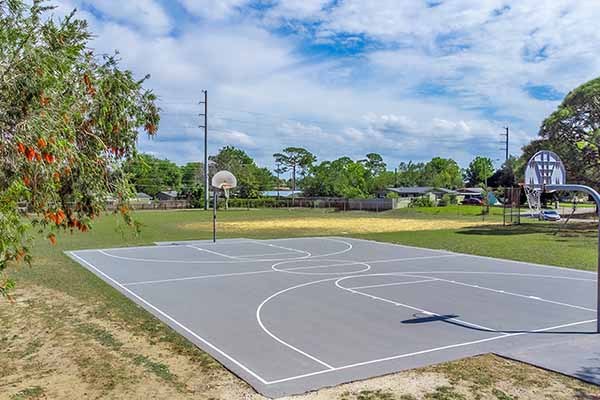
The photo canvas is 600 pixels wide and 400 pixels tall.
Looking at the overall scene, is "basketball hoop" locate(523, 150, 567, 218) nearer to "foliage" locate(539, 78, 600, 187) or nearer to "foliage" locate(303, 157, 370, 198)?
"foliage" locate(539, 78, 600, 187)

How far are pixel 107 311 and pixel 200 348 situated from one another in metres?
3.05

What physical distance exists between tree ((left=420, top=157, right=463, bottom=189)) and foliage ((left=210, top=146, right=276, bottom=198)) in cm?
2614

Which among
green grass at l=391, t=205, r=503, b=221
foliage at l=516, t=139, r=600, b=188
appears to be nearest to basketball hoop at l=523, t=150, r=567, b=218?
foliage at l=516, t=139, r=600, b=188

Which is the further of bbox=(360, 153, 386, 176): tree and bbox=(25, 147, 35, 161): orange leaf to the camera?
bbox=(360, 153, 386, 176): tree

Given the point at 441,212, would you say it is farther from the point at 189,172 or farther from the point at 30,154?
the point at 189,172

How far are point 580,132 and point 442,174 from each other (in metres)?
58.5

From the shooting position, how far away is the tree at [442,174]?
83750 mm

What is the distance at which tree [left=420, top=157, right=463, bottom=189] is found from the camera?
83.8 m

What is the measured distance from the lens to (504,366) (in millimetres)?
6090

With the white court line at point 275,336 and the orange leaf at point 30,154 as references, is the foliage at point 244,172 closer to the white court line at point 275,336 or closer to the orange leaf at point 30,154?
the white court line at point 275,336

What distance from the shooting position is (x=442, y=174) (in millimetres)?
84875

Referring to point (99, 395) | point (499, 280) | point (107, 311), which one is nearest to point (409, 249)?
point (499, 280)

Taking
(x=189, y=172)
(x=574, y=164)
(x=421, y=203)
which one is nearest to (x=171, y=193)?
(x=189, y=172)

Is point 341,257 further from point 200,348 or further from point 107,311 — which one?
point 200,348
